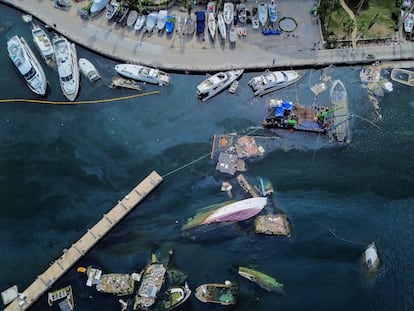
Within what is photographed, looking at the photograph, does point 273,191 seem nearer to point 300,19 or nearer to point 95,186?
point 95,186

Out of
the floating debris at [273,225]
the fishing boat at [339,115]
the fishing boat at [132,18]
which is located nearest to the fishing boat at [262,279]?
the floating debris at [273,225]

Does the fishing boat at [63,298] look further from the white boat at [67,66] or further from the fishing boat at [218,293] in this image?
the white boat at [67,66]

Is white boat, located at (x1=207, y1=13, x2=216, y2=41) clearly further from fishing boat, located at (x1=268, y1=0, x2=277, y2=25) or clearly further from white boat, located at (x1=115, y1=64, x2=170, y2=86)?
white boat, located at (x1=115, y1=64, x2=170, y2=86)

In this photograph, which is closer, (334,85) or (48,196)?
(48,196)

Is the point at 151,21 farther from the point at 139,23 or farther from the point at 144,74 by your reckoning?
the point at 144,74

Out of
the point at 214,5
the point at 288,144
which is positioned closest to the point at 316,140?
the point at 288,144

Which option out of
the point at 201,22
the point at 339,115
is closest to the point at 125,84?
the point at 201,22

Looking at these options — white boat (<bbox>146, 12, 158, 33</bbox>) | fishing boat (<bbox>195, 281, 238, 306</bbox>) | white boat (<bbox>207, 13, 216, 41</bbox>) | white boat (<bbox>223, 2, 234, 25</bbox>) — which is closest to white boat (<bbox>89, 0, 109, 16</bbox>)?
white boat (<bbox>146, 12, 158, 33</bbox>)
